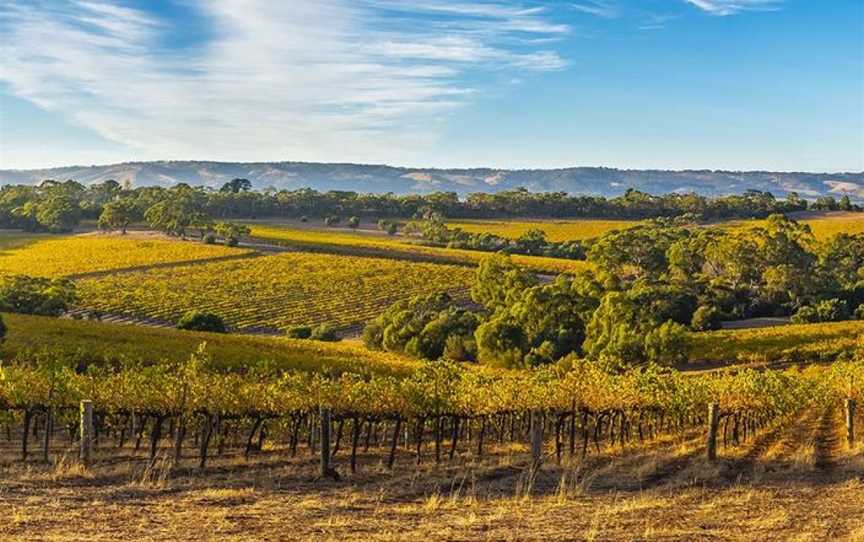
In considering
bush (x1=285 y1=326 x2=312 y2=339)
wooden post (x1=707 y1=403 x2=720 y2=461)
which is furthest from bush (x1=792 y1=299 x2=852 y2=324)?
wooden post (x1=707 y1=403 x2=720 y2=461)

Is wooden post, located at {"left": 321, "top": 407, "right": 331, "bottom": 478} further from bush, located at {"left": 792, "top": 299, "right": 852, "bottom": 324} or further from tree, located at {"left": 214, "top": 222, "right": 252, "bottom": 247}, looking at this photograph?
A: tree, located at {"left": 214, "top": 222, "right": 252, "bottom": 247}

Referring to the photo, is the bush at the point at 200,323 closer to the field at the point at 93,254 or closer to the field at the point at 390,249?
the field at the point at 93,254

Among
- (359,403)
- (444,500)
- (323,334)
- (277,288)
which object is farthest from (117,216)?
(444,500)

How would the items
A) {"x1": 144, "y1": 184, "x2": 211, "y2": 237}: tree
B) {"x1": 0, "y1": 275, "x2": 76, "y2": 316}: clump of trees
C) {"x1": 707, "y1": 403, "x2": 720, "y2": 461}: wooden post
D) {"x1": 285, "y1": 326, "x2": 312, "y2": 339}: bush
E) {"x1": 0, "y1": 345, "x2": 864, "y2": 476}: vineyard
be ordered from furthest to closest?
{"x1": 144, "y1": 184, "x2": 211, "y2": 237}: tree → {"x1": 0, "y1": 275, "x2": 76, "y2": 316}: clump of trees → {"x1": 285, "y1": 326, "x2": 312, "y2": 339}: bush → {"x1": 0, "y1": 345, "x2": 864, "y2": 476}: vineyard → {"x1": 707, "y1": 403, "x2": 720, "y2": 461}: wooden post

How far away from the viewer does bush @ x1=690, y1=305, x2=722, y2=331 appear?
333 ft

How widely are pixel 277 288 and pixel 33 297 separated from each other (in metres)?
38.7

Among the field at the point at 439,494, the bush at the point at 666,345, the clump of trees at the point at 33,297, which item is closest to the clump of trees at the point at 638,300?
the bush at the point at 666,345

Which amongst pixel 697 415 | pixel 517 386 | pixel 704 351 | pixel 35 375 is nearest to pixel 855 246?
pixel 704 351

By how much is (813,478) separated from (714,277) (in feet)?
358

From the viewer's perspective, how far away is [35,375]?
31828 millimetres

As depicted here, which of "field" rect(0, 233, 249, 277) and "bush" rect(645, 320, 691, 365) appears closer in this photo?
"bush" rect(645, 320, 691, 365)

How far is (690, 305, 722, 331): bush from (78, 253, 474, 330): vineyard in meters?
38.1

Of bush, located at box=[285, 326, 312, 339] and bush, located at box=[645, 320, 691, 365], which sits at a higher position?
bush, located at box=[645, 320, 691, 365]

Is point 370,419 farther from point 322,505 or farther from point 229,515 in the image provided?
point 229,515
